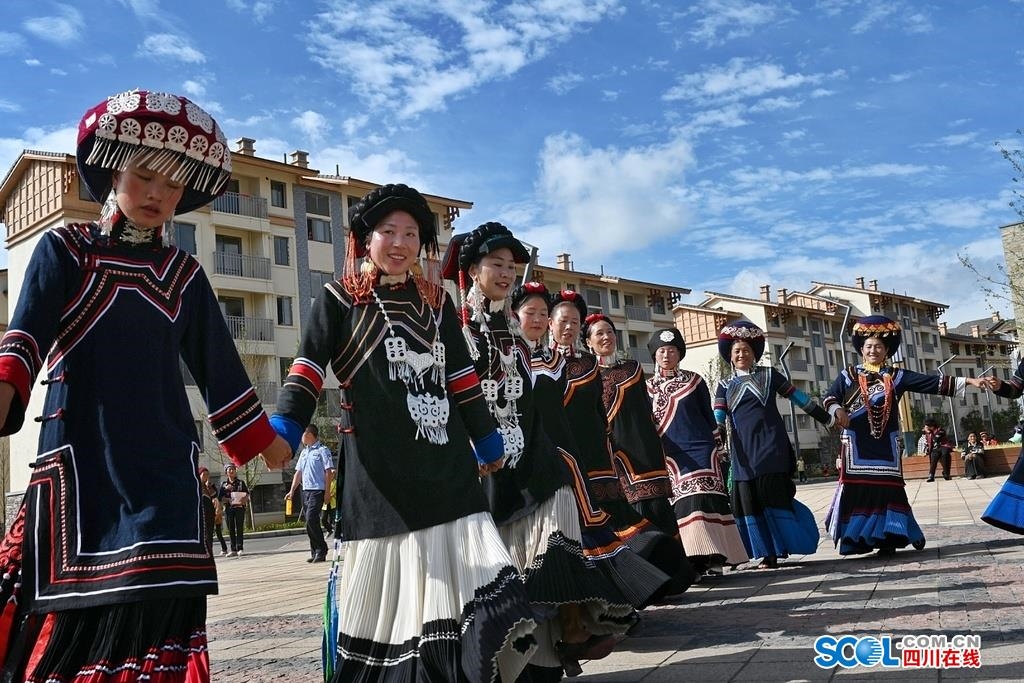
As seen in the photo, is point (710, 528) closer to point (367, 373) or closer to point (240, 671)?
point (240, 671)

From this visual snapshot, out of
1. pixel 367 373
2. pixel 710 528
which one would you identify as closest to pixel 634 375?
pixel 710 528

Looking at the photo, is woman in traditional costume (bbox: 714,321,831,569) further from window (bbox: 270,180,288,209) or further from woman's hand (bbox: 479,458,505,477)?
window (bbox: 270,180,288,209)

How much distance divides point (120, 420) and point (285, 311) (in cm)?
4214

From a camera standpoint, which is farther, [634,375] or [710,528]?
[710,528]

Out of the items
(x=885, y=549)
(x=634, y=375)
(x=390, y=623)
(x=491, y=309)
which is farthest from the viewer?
(x=885, y=549)

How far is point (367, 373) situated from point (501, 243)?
156 centimetres

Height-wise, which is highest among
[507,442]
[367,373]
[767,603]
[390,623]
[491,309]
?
[491,309]

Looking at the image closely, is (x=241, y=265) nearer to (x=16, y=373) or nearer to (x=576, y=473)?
(x=576, y=473)

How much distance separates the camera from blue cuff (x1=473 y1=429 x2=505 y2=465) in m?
4.39

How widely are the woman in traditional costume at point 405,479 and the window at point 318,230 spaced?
42299 mm

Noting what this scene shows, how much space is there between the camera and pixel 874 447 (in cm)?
942

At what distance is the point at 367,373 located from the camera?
403cm

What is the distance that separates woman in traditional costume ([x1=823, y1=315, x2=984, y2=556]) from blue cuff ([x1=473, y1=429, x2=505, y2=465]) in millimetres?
5725

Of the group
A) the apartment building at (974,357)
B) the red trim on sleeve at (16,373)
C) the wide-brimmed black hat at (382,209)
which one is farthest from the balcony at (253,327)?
the apartment building at (974,357)
